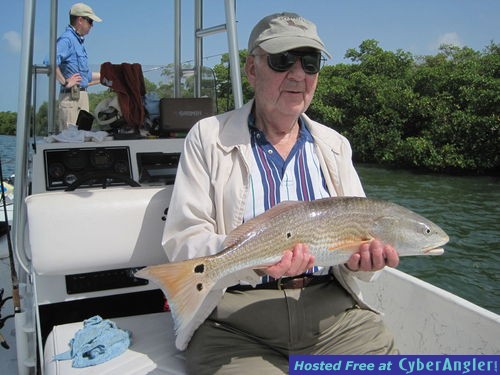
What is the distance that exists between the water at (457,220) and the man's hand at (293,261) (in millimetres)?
6564

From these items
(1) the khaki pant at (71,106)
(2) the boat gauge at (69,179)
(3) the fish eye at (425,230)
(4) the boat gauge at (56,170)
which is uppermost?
(1) the khaki pant at (71,106)

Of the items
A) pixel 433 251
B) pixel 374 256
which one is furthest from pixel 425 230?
pixel 374 256

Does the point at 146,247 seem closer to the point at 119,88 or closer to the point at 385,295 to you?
the point at 385,295

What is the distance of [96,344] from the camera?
2641 mm

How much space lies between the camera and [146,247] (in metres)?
2.95

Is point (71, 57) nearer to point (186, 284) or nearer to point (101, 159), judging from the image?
point (101, 159)

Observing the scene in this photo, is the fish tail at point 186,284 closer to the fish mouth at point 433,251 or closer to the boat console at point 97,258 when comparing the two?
the boat console at point 97,258

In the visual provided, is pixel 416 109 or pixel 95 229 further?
pixel 416 109

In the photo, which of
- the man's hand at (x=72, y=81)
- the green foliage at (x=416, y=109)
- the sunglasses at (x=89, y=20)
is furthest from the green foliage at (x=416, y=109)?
the man's hand at (x=72, y=81)

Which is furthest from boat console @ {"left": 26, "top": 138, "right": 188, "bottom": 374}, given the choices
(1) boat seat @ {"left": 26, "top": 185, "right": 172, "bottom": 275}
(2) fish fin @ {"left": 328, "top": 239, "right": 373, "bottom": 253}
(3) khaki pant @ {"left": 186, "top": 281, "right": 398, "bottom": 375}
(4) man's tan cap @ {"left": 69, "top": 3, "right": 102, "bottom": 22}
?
(4) man's tan cap @ {"left": 69, "top": 3, "right": 102, "bottom": 22}

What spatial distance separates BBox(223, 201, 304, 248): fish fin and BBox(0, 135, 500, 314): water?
252 inches

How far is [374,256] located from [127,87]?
11.5ft

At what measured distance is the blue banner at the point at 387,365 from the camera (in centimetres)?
215

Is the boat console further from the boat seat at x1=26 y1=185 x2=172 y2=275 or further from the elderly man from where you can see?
the elderly man
